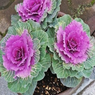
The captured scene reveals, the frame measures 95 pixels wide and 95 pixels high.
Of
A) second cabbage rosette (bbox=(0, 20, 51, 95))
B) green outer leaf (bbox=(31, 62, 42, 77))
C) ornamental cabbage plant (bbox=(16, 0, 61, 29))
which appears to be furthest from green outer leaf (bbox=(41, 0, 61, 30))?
green outer leaf (bbox=(31, 62, 42, 77))

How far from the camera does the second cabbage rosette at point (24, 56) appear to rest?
0.76 m

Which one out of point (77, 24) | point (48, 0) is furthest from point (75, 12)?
point (77, 24)

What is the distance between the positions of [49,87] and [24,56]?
0.31 metres

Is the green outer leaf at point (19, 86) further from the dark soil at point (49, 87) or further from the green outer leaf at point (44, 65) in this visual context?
the dark soil at point (49, 87)

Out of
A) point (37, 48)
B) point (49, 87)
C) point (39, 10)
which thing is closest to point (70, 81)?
point (49, 87)

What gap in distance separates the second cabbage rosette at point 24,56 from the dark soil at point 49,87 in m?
0.17

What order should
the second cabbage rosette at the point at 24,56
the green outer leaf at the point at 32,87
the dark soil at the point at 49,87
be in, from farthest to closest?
the dark soil at the point at 49,87 < the green outer leaf at the point at 32,87 < the second cabbage rosette at the point at 24,56

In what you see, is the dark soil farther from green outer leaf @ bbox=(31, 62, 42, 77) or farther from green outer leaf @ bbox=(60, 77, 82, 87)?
green outer leaf @ bbox=(31, 62, 42, 77)

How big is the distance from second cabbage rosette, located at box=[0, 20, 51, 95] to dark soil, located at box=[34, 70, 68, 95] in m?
0.17

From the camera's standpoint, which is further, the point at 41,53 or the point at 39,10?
the point at 39,10

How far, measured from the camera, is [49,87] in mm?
1009

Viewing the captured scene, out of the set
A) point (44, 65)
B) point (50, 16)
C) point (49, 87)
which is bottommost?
point (49, 87)

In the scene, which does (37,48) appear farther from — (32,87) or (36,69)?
(32,87)

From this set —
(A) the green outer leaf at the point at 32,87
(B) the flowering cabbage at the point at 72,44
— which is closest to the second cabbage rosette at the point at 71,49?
(B) the flowering cabbage at the point at 72,44
